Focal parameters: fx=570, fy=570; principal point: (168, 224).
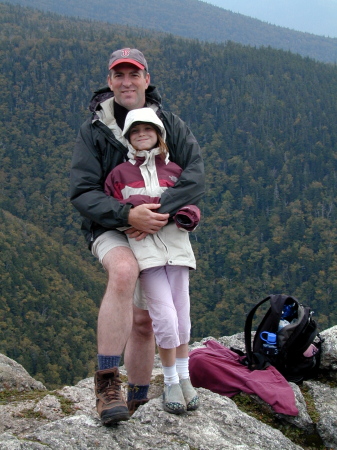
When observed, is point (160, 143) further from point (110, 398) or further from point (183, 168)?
point (110, 398)

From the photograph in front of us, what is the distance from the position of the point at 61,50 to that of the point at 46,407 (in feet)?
597

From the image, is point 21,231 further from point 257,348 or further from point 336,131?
point 257,348

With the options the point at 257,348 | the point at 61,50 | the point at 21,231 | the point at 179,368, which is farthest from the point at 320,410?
the point at 61,50

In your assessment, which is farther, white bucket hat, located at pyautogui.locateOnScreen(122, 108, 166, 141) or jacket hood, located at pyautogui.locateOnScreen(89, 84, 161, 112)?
jacket hood, located at pyautogui.locateOnScreen(89, 84, 161, 112)

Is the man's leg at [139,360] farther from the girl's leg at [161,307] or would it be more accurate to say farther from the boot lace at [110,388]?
the boot lace at [110,388]

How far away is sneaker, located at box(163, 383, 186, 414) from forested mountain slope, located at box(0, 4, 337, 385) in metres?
68.2

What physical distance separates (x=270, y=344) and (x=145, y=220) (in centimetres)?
212

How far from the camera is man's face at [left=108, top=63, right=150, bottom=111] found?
477cm

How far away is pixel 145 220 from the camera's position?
14.4 ft

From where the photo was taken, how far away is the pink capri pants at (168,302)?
4.38 meters

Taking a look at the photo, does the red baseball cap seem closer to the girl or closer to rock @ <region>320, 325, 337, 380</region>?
the girl

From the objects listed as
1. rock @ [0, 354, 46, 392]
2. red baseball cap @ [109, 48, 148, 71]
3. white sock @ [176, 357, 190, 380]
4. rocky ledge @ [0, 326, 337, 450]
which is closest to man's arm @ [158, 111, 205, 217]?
red baseball cap @ [109, 48, 148, 71]

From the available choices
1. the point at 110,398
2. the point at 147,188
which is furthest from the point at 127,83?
the point at 110,398

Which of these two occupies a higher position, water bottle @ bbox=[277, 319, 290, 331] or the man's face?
the man's face
